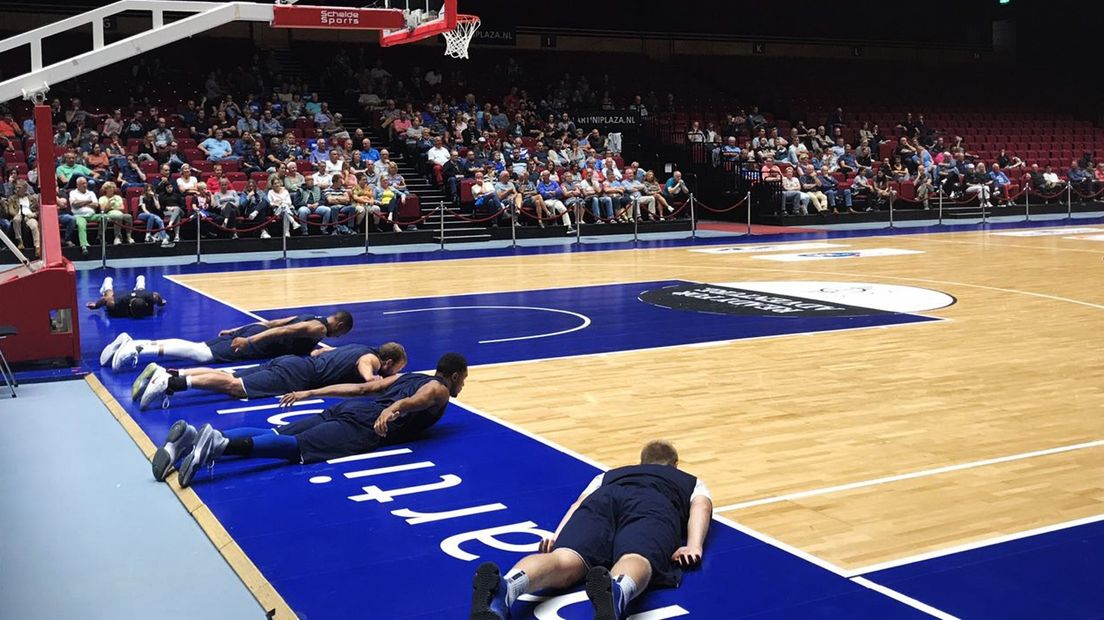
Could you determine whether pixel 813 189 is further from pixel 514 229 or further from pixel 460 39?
pixel 460 39

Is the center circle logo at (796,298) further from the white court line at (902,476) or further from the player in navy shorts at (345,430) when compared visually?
the player in navy shorts at (345,430)

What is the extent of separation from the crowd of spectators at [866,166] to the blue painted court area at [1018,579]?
2173 cm

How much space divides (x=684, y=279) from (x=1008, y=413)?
8343 millimetres

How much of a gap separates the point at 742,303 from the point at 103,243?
10478mm

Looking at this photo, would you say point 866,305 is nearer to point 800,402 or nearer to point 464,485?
point 800,402

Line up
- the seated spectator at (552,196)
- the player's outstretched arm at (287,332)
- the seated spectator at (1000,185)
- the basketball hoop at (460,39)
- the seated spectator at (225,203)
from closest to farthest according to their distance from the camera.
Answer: the player's outstretched arm at (287,332)
the basketball hoop at (460,39)
the seated spectator at (225,203)
the seated spectator at (552,196)
the seated spectator at (1000,185)

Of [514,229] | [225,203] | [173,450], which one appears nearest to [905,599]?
[173,450]

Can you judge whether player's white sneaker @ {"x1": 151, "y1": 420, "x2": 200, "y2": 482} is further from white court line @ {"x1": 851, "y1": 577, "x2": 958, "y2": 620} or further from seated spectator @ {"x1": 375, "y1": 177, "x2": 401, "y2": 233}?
seated spectator @ {"x1": 375, "y1": 177, "x2": 401, "y2": 233}

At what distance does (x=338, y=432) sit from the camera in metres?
6.83

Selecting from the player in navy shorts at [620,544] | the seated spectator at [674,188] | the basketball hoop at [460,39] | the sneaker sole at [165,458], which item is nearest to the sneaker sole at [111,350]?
the sneaker sole at [165,458]

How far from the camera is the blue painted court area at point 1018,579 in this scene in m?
4.40

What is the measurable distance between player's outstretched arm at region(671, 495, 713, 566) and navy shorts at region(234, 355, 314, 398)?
3.97 meters

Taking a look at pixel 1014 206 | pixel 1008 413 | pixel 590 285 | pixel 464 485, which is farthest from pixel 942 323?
pixel 1014 206

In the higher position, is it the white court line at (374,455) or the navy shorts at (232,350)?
the navy shorts at (232,350)
